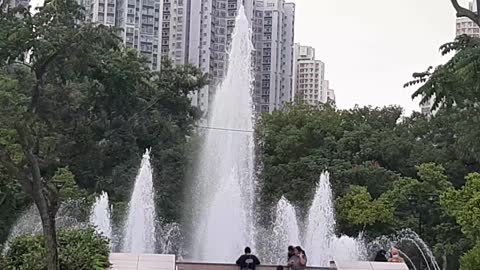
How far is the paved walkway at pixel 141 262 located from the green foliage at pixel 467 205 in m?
9.76

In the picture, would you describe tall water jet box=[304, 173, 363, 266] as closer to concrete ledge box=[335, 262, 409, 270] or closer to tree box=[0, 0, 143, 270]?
concrete ledge box=[335, 262, 409, 270]

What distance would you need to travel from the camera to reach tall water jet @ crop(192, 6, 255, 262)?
69.1ft

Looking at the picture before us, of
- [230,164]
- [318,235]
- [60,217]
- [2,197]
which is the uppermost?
[230,164]

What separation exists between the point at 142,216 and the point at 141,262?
10928 millimetres

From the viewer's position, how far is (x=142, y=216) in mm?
22609

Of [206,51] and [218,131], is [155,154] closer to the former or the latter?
[218,131]

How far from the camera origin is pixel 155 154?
26984 millimetres

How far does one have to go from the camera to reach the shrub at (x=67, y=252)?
9.85 metres

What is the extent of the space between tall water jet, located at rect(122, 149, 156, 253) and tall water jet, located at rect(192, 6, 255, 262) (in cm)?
126

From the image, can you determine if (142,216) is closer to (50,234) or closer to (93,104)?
(93,104)

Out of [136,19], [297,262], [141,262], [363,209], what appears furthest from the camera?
[136,19]

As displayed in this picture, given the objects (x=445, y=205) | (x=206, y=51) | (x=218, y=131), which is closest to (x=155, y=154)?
(x=218, y=131)

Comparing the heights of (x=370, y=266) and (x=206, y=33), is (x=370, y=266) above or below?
below

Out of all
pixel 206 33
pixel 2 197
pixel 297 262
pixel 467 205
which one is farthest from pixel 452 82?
pixel 206 33
